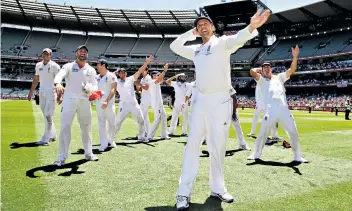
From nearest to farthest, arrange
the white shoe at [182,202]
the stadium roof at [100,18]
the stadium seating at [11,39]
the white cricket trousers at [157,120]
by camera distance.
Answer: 1. the white shoe at [182,202]
2. the white cricket trousers at [157,120]
3. the stadium roof at [100,18]
4. the stadium seating at [11,39]

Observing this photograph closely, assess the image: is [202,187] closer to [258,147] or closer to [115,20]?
[258,147]

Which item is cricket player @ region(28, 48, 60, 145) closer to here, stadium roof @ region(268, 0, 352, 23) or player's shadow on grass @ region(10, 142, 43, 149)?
player's shadow on grass @ region(10, 142, 43, 149)

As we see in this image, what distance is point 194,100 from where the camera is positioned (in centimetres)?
485

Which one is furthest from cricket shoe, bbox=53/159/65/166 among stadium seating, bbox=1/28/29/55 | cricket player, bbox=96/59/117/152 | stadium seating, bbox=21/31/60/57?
stadium seating, bbox=1/28/29/55

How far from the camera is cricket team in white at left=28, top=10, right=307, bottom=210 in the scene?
15.1 feet

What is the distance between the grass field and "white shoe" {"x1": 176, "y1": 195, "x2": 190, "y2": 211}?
15 centimetres

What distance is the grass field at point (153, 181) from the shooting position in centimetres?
429

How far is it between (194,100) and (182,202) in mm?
1513

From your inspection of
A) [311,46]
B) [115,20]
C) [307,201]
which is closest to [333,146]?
[307,201]

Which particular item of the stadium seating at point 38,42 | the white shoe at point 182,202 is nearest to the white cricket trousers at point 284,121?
the white shoe at point 182,202

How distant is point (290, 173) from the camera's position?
20.4 feet

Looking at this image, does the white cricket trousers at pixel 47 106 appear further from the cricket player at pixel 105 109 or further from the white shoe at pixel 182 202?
the white shoe at pixel 182 202

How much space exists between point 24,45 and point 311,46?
2493 inches

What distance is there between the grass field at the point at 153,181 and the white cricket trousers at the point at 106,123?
1.76 feet
